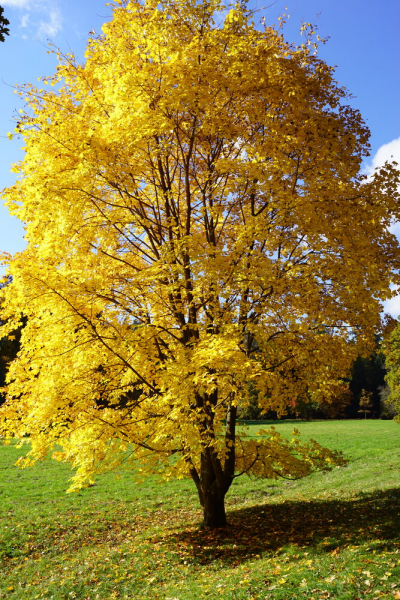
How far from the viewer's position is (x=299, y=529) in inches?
323

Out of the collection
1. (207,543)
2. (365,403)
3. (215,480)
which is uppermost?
(215,480)

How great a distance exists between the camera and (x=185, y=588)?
20.0ft

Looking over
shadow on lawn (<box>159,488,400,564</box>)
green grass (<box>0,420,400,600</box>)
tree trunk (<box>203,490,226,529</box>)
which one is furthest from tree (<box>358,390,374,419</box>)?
tree trunk (<box>203,490,226,529</box>)

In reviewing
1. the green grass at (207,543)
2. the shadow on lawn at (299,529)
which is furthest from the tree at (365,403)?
the shadow on lawn at (299,529)

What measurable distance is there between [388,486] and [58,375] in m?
9.77

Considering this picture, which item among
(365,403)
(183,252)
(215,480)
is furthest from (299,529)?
(365,403)

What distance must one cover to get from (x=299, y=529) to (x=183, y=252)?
19.4ft

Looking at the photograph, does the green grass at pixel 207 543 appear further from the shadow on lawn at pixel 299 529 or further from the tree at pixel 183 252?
the tree at pixel 183 252

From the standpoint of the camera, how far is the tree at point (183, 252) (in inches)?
264

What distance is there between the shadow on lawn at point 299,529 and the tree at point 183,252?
0.97 m

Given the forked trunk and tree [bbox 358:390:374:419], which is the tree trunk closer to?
the forked trunk

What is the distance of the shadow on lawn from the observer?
7051 millimetres

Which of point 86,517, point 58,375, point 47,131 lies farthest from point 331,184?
point 86,517

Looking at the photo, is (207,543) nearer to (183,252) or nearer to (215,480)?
(215,480)
